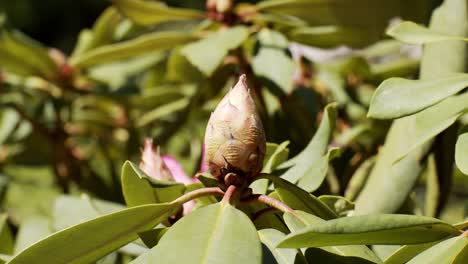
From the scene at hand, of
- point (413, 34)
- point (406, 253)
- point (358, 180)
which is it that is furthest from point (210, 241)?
point (358, 180)

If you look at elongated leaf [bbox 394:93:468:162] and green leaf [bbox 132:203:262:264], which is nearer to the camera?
green leaf [bbox 132:203:262:264]

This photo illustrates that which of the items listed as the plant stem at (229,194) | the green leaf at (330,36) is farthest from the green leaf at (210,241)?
the green leaf at (330,36)

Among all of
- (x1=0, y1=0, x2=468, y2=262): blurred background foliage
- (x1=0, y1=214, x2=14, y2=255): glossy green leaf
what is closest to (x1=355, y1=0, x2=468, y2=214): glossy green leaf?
(x1=0, y1=0, x2=468, y2=262): blurred background foliage

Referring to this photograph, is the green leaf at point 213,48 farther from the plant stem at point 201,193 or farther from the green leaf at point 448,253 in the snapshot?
the green leaf at point 448,253

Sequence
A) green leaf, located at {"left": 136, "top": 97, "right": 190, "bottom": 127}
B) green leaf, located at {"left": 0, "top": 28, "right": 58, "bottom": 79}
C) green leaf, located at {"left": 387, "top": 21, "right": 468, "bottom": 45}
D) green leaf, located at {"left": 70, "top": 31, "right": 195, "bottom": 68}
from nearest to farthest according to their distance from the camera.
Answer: green leaf, located at {"left": 387, "top": 21, "right": 468, "bottom": 45} → green leaf, located at {"left": 70, "top": 31, "right": 195, "bottom": 68} → green leaf, located at {"left": 136, "top": 97, "right": 190, "bottom": 127} → green leaf, located at {"left": 0, "top": 28, "right": 58, "bottom": 79}

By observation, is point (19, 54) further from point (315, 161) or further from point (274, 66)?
point (315, 161)

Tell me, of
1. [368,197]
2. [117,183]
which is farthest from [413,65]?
[117,183]

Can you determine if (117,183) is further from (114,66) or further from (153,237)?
(153,237)

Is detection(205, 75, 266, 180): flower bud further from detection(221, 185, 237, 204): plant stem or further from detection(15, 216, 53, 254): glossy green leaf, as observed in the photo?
detection(15, 216, 53, 254): glossy green leaf
